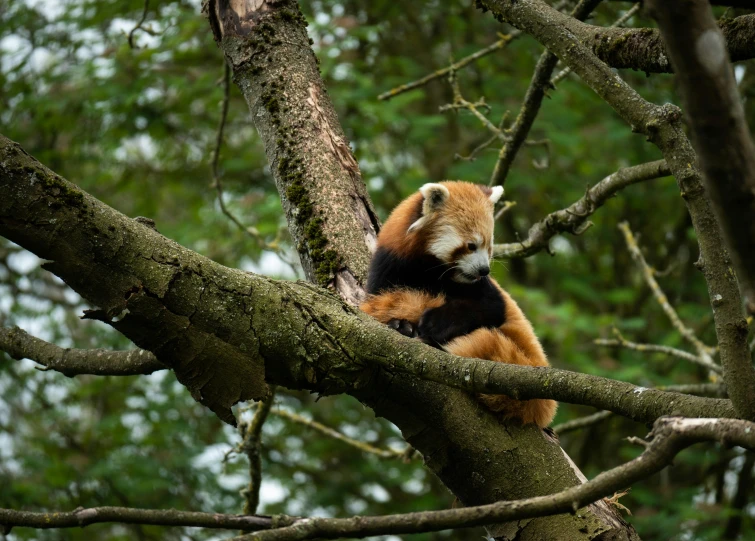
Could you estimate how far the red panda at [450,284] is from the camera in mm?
3303

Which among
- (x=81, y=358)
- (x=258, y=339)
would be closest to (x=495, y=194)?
(x=258, y=339)

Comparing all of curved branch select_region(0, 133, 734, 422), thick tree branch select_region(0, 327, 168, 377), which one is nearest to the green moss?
curved branch select_region(0, 133, 734, 422)

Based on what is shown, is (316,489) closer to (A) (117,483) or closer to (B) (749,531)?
(A) (117,483)

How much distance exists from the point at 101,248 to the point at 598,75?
1719 millimetres

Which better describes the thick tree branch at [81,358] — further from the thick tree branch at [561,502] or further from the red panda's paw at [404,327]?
the thick tree branch at [561,502]

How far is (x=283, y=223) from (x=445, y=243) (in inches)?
134

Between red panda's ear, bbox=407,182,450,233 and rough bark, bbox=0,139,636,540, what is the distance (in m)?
1.43

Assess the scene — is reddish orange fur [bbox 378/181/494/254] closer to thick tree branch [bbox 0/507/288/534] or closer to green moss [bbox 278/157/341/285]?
green moss [bbox 278/157/341/285]

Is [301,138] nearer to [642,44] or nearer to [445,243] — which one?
[445,243]

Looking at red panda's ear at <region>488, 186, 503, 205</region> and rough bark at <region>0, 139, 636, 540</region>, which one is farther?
red panda's ear at <region>488, 186, 503, 205</region>

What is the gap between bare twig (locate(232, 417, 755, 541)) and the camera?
1600 millimetres

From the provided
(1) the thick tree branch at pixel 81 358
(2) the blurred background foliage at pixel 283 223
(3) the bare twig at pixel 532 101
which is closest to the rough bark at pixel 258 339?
(1) the thick tree branch at pixel 81 358

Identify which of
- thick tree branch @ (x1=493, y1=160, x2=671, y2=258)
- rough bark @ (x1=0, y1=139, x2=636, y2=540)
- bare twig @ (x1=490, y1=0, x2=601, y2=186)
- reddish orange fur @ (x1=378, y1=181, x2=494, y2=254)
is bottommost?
rough bark @ (x1=0, y1=139, x2=636, y2=540)

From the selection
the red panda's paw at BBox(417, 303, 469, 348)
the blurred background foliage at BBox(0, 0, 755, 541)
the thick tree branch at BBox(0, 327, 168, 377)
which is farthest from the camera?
the blurred background foliage at BBox(0, 0, 755, 541)
